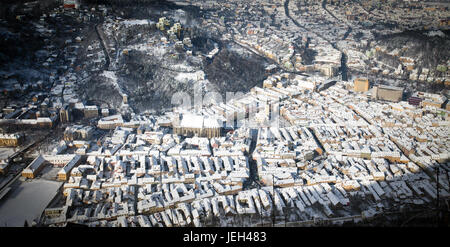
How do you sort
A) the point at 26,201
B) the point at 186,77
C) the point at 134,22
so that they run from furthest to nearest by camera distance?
1. the point at 134,22
2. the point at 186,77
3. the point at 26,201

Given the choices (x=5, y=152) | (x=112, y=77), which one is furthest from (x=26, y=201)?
(x=112, y=77)

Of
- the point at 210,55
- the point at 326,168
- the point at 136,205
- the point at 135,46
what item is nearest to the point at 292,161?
the point at 326,168

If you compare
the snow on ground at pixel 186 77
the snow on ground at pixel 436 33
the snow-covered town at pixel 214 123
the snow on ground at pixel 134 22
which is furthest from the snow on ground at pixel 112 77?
the snow on ground at pixel 436 33

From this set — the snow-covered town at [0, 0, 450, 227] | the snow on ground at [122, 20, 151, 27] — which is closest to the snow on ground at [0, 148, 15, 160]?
the snow-covered town at [0, 0, 450, 227]

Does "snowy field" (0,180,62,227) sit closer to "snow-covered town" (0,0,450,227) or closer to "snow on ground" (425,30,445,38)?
→ "snow-covered town" (0,0,450,227)

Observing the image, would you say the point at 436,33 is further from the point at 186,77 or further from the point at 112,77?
the point at 112,77

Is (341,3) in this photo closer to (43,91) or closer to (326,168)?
(326,168)
